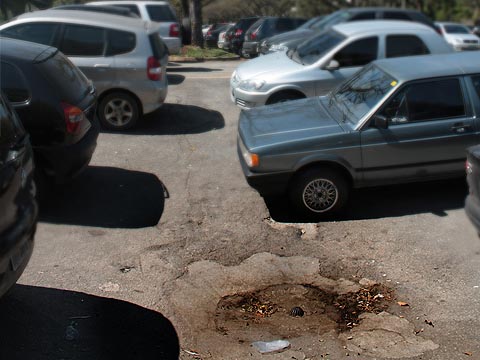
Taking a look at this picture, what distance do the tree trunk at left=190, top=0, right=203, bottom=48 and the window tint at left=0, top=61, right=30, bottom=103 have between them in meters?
13.5

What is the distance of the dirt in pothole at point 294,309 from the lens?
5.09 m

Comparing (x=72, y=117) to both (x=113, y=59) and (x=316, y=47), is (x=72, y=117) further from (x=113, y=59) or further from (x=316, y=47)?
(x=316, y=47)

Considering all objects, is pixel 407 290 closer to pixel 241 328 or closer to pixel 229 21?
pixel 241 328

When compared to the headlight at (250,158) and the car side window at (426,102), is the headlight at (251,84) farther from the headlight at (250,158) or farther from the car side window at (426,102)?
the car side window at (426,102)

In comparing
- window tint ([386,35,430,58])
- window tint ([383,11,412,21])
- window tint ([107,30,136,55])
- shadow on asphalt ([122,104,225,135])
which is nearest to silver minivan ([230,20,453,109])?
window tint ([386,35,430,58])

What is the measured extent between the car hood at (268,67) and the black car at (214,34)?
9.60 meters

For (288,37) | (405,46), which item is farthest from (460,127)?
(288,37)

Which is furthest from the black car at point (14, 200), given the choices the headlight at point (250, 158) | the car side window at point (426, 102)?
the car side window at point (426, 102)

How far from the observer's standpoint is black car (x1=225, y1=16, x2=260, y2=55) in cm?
2052

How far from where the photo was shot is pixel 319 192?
7.06 metres

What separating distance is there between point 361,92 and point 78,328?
4.35 m

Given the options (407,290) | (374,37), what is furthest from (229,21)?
(407,290)

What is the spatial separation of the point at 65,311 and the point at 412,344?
101 inches

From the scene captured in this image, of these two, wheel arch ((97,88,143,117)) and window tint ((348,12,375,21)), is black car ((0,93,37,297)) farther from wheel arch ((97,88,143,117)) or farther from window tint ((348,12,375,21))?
window tint ((348,12,375,21))
